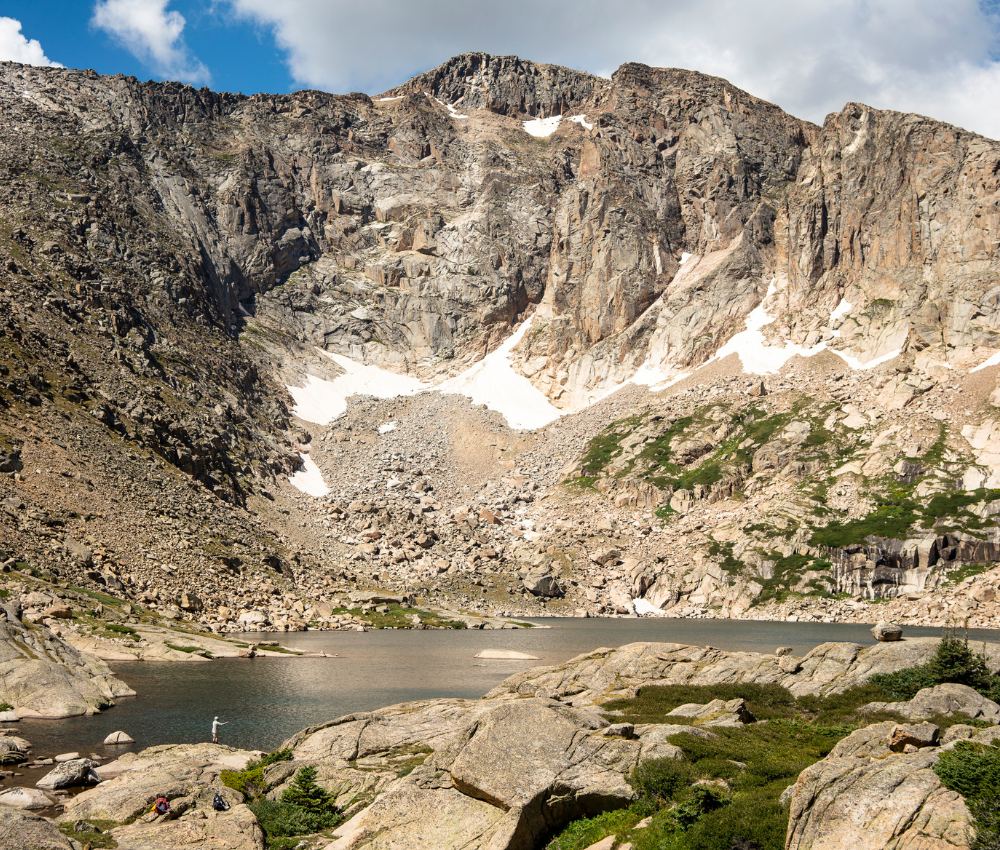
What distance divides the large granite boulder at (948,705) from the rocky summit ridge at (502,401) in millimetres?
52154

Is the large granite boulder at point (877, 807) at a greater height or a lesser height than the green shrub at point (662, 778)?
greater

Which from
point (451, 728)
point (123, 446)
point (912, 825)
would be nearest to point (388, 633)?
point (123, 446)

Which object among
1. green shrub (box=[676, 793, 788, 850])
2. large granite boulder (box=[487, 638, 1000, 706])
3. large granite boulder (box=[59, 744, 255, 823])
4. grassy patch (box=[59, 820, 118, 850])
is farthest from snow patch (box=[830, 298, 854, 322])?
grassy patch (box=[59, 820, 118, 850])

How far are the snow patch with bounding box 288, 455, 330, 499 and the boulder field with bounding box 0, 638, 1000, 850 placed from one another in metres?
108

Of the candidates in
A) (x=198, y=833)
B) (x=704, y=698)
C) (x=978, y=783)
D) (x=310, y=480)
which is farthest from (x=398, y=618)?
(x=978, y=783)

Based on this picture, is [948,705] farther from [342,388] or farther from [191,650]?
[342,388]

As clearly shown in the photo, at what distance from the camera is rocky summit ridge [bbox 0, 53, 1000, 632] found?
283 ft

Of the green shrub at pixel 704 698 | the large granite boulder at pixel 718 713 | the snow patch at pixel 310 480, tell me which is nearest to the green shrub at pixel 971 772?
the large granite boulder at pixel 718 713

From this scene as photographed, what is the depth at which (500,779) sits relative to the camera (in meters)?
17.2

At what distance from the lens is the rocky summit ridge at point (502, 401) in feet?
283

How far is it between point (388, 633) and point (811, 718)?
62707 millimetres

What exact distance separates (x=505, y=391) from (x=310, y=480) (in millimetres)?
59444

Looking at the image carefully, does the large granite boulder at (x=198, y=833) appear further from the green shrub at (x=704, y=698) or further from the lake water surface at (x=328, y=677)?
the green shrub at (x=704, y=698)

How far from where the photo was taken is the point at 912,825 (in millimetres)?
12133
